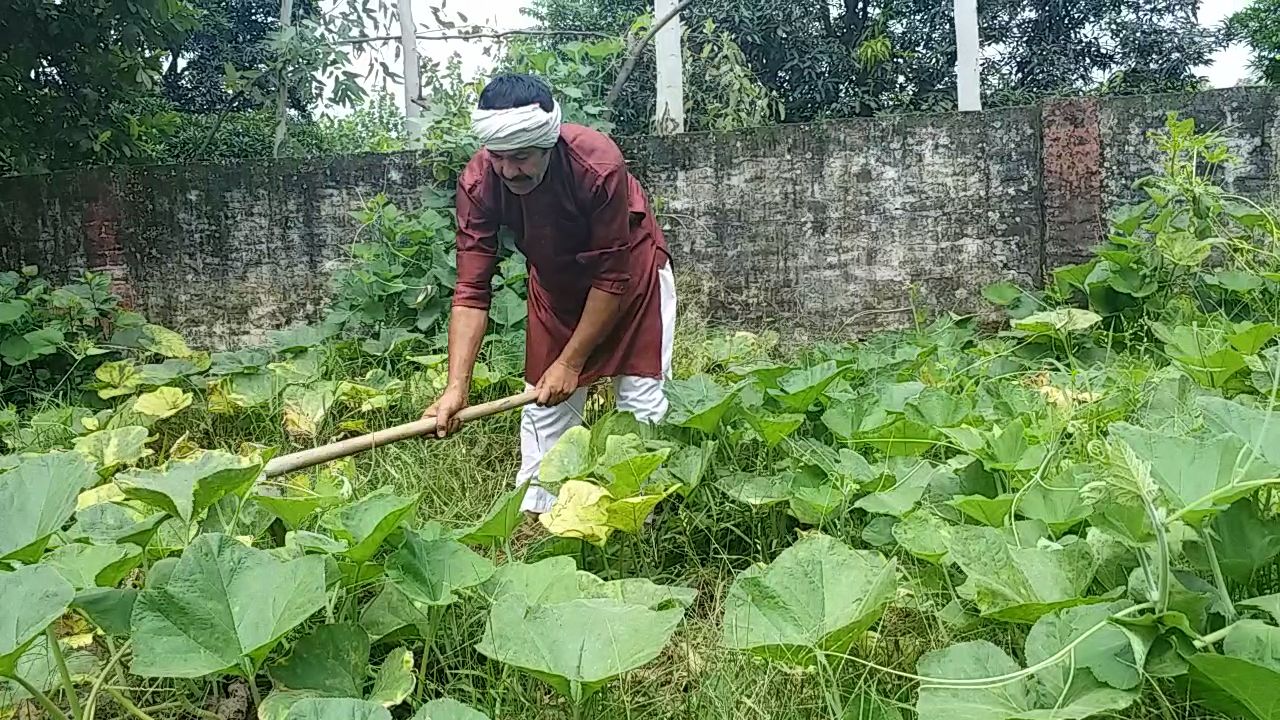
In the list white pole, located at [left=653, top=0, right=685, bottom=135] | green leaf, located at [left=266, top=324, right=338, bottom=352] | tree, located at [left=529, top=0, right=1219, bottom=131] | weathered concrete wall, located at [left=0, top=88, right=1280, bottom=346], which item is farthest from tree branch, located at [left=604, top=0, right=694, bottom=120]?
tree, located at [left=529, top=0, right=1219, bottom=131]

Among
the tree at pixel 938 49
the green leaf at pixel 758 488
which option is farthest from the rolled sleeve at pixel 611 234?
the tree at pixel 938 49

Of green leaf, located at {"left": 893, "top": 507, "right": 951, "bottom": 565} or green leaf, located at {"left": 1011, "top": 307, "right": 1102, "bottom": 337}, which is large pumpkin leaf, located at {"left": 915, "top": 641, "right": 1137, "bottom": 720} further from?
green leaf, located at {"left": 1011, "top": 307, "right": 1102, "bottom": 337}

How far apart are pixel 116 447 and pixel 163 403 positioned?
2.65ft

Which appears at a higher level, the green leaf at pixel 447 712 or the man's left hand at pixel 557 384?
the man's left hand at pixel 557 384

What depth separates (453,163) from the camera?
13.0 feet

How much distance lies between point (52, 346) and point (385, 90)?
7.63 feet

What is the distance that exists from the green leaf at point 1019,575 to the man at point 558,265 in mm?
1107

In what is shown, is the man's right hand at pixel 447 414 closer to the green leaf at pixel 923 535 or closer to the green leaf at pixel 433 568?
the green leaf at pixel 433 568

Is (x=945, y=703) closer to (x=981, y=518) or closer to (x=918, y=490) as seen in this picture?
(x=981, y=518)

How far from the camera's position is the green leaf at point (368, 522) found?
1.33 meters

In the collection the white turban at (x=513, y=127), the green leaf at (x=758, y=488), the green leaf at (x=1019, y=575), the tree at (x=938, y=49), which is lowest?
the green leaf at (x=758, y=488)

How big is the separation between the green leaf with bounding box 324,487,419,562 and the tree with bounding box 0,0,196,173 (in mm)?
3669

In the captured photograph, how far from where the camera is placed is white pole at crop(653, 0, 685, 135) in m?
4.22

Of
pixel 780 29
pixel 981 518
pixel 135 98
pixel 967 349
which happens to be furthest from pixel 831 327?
pixel 780 29
